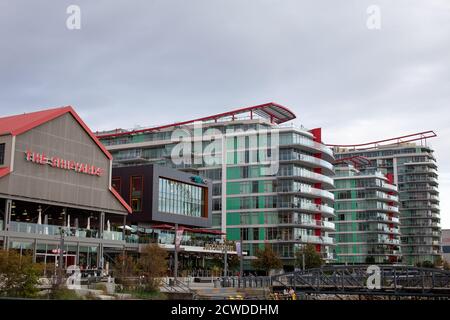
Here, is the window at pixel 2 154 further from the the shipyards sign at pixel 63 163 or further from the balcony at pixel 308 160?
the balcony at pixel 308 160

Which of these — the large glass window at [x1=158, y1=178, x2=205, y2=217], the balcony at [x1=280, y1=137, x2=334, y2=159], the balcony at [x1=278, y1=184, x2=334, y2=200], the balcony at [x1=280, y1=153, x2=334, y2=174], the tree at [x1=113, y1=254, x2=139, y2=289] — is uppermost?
the balcony at [x1=280, y1=137, x2=334, y2=159]

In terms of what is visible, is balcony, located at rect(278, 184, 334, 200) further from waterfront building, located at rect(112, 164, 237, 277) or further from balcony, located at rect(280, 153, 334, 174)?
waterfront building, located at rect(112, 164, 237, 277)

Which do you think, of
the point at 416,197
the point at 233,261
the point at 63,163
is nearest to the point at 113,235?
the point at 63,163

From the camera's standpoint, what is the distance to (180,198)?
3280 inches

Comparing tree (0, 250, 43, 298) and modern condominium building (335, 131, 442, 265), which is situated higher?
modern condominium building (335, 131, 442, 265)

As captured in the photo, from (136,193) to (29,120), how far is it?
25.1 m

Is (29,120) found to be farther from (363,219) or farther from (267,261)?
(363,219)

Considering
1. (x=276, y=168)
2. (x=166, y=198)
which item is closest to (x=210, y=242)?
(x=166, y=198)

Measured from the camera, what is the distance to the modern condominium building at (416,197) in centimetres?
15950

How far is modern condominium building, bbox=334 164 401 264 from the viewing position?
134 m

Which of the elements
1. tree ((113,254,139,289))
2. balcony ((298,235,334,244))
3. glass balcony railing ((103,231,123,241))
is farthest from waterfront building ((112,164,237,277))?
tree ((113,254,139,289))

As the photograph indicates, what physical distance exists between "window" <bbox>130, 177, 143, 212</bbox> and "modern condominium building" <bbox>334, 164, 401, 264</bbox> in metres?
67.7
